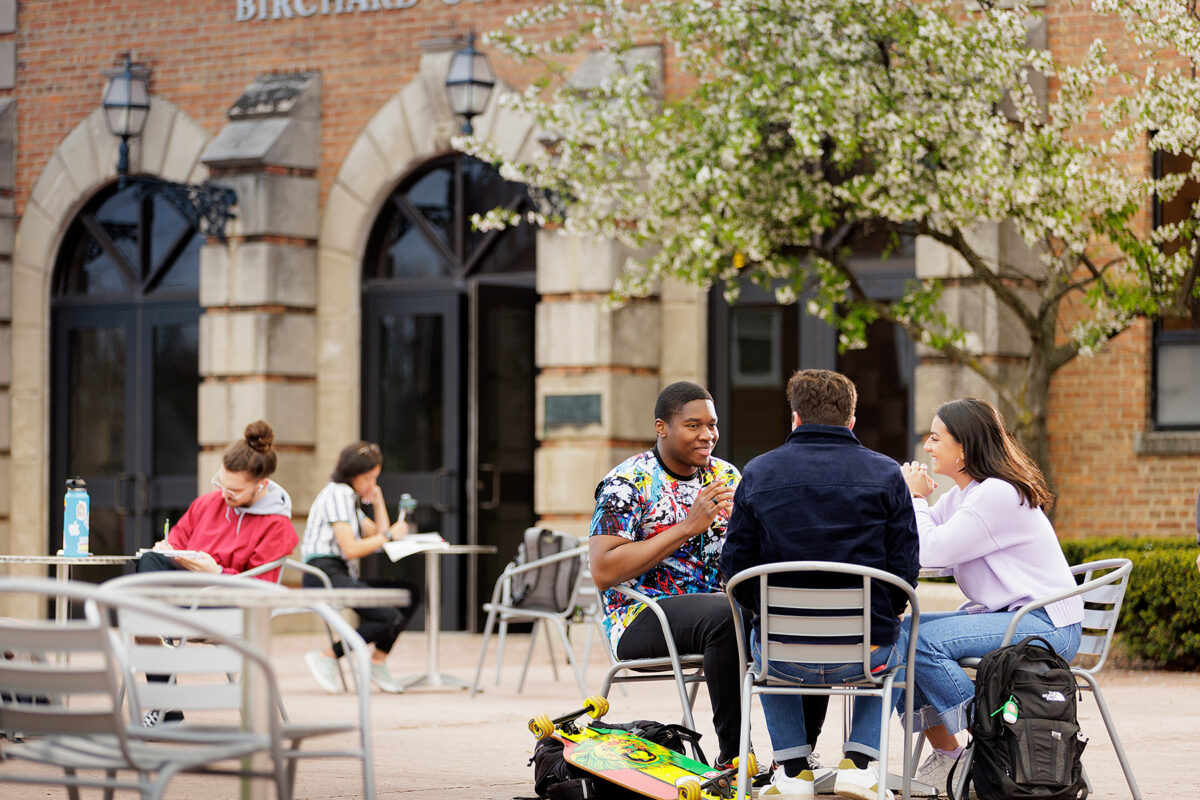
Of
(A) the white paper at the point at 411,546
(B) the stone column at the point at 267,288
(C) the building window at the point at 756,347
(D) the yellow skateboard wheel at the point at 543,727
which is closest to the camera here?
(D) the yellow skateboard wheel at the point at 543,727

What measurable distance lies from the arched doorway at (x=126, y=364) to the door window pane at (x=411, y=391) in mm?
1897

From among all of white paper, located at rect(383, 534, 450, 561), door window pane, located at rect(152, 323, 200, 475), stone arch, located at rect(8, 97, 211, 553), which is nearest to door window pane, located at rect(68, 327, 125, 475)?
stone arch, located at rect(8, 97, 211, 553)

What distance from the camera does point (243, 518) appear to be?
27.8ft

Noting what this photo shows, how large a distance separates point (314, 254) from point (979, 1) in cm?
651

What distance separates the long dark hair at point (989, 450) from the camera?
6.23 meters

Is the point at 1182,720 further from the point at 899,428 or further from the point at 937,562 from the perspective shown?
the point at 899,428

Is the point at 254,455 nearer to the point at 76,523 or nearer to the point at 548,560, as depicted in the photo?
the point at 76,523

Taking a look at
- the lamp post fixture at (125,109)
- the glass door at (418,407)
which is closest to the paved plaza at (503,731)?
the glass door at (418,407)

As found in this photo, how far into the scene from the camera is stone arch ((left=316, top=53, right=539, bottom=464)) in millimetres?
15469

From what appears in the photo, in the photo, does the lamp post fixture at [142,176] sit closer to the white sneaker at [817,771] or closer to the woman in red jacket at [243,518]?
the woman in red jacket at [243,518]

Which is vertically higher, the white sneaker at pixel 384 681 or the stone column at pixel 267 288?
the stone column at pixel 267 288

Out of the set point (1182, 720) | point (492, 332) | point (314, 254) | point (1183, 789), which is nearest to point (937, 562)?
point (1183, 789)

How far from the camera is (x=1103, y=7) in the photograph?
37.0ft

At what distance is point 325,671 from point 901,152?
4.77m
